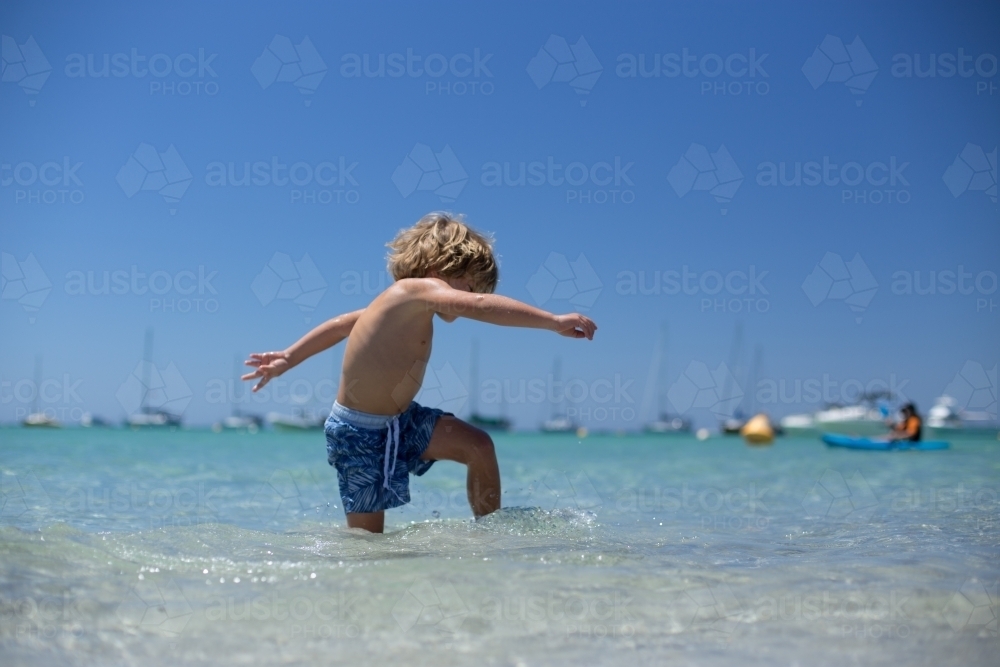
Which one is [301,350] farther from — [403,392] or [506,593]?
[506,593]

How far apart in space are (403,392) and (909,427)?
19.1m

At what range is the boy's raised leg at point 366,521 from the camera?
10.7ft

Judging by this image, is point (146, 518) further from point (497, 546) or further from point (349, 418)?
point (497, 546)

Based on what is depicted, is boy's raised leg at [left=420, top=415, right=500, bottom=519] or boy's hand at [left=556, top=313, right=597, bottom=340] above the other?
boy's hand at [left=556, top=313, right=597, bottom=340]

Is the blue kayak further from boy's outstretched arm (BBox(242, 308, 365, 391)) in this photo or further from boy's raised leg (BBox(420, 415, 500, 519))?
boy's outstretched arm (BBox(242, 308, 365, 391))

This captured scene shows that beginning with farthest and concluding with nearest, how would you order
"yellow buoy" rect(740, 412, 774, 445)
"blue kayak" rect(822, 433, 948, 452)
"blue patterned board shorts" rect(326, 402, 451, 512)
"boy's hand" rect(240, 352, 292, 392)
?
"yellow buoy" rect(740, 412, 774, 445)
"blue kayak" rect(822, 433, 948, 452)
"boy's hand" rect(240, 352, 292, 392)
"blue patterned board shorts" rect(326, 402, 451, 512)

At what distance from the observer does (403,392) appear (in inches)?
128

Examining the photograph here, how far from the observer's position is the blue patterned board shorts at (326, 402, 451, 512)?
10.7 feet

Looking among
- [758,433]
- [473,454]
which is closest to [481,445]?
[473,454]

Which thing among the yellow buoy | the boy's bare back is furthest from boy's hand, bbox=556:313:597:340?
the yellow buoy

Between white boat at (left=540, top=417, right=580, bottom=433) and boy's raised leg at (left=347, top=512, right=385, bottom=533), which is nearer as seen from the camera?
boy's raised leg at (left=347, top=512, right=385, bottom=533)

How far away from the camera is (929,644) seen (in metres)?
1.70

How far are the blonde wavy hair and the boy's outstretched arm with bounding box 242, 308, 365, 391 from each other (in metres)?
0.36

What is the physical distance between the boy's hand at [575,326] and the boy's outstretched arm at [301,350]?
1176 mm
